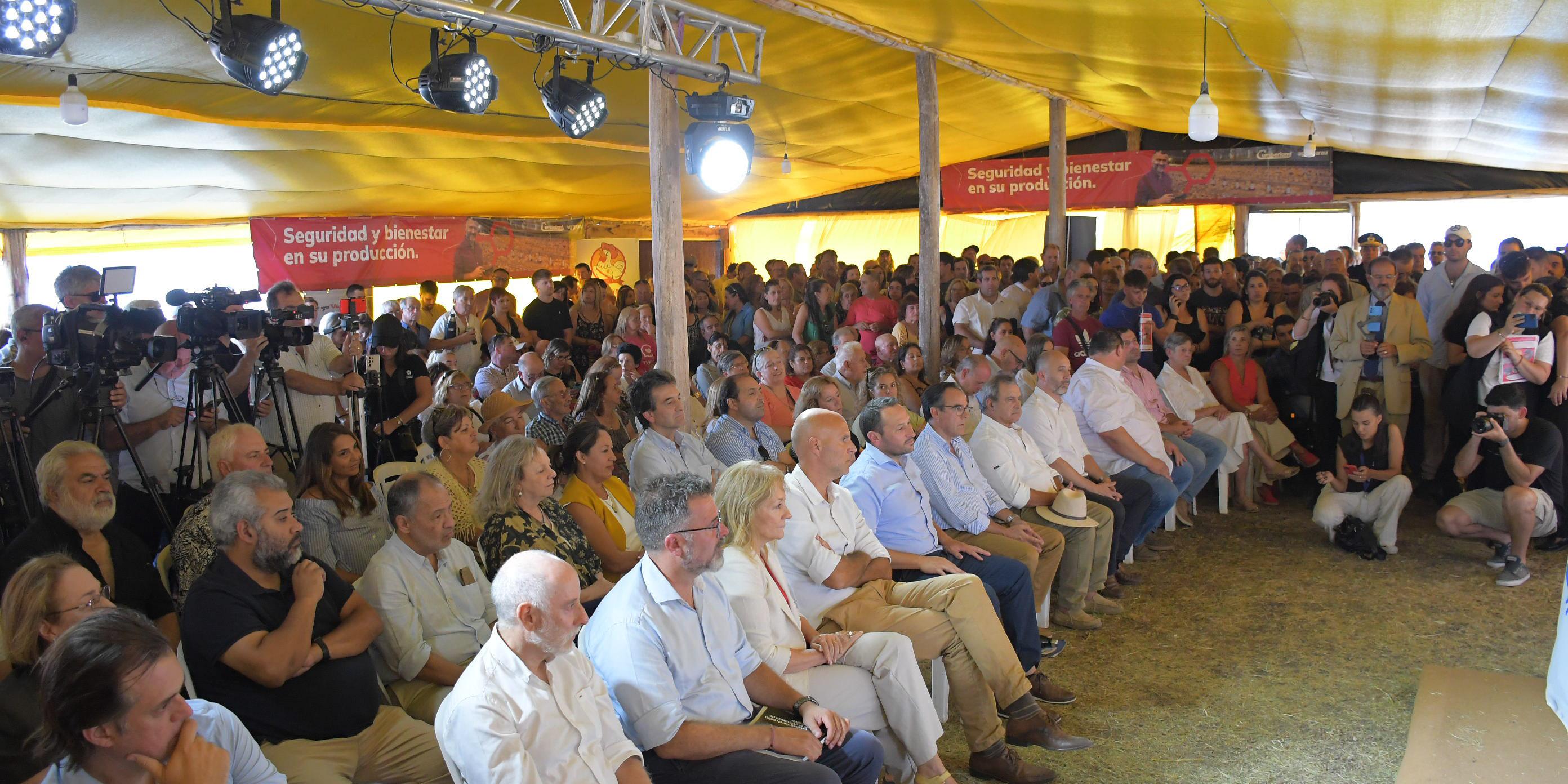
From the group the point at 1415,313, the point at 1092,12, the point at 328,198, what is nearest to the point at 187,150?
the point at 328,198

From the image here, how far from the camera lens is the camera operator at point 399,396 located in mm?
5391

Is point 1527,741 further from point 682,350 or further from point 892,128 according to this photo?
point 892,128

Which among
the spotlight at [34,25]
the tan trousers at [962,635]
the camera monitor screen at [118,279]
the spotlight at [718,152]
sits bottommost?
the tan trousers at [962,635]

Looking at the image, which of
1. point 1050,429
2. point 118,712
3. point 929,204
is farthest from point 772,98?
point 118,712

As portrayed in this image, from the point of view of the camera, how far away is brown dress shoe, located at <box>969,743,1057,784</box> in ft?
10.8

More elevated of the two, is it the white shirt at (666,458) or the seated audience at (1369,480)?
the white shirt at (666,458)

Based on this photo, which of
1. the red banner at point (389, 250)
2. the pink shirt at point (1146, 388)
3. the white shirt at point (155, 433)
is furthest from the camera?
the red banner at point (389, 250)

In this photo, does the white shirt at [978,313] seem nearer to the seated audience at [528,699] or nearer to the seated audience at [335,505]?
the seated audience at [335,505]

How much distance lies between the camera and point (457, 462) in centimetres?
381

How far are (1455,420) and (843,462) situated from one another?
14.1 ft

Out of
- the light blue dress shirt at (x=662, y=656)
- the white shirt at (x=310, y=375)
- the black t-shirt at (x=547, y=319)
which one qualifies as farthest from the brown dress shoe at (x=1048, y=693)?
the black t-shirt at (x=547, y=319)

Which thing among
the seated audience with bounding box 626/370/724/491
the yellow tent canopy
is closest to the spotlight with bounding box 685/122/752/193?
the yellow tent canopy

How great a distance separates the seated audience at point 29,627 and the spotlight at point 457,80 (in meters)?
2.79

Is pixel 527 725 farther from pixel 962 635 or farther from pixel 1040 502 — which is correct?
pixel 1040 502
